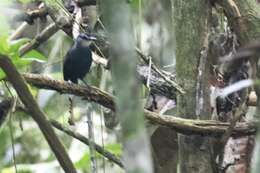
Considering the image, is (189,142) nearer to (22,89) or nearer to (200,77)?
(200,77)

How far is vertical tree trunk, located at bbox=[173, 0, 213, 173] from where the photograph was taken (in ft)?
7.55

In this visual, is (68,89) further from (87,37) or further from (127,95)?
(127,95)

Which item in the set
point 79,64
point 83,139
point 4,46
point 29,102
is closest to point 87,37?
point 79,64

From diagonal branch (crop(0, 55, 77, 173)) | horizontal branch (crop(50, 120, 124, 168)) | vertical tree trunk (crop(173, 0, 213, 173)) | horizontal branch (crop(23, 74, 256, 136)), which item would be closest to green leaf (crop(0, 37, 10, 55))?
diagonal branch (crop(0, 55, 77, 173))

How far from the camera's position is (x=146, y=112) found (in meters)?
2.11

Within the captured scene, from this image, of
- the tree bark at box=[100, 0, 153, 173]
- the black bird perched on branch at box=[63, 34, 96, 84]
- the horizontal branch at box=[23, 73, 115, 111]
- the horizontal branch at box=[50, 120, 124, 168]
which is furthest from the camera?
the black bird perched on branch at box=[63, 34, 96, 84]

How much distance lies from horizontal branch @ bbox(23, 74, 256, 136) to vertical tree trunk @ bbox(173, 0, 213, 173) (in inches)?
4.5

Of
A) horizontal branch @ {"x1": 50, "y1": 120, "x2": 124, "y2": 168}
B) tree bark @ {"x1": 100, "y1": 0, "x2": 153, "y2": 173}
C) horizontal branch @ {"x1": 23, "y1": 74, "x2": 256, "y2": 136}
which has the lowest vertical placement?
horizontal branch @ {"x1": 50, "y1": 120, "x2": 124, "y2": 168}

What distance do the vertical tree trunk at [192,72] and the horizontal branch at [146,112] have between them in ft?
0.38

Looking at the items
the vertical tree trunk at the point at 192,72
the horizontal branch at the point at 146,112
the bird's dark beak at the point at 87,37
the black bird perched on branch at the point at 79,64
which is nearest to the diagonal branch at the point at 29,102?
the horizontal branch at the point at 146,112

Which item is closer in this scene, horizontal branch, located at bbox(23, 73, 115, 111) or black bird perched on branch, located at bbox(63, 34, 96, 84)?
horizontal branch, located at bbox(23, 73, 115, 111)

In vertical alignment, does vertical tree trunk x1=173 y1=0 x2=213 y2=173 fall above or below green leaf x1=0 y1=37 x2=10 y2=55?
below

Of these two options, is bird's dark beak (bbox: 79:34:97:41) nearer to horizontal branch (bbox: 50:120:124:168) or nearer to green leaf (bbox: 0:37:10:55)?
horizontal branch (bbox: 50:120:124:168)

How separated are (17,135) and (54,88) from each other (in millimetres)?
2437
